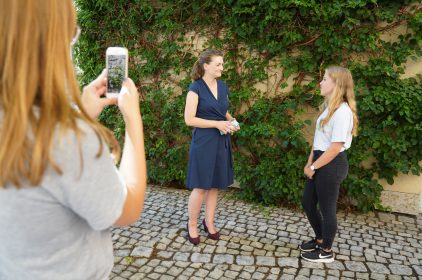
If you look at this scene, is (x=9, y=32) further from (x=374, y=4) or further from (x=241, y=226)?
(x=374, y=4)

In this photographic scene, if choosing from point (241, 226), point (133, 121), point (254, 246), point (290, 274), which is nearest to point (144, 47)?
point (241, 226)

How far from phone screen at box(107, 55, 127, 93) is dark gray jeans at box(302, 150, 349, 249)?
7.40ft

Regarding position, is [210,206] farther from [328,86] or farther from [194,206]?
[328,86]

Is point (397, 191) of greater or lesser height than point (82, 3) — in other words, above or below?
below

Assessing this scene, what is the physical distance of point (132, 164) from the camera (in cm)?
119

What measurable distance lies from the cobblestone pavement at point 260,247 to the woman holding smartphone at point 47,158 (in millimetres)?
2430

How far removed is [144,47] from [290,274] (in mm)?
3890

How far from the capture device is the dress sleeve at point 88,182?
36.3 inches

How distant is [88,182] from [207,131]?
2.86 metres

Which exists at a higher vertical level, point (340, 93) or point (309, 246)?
point (340, 93)

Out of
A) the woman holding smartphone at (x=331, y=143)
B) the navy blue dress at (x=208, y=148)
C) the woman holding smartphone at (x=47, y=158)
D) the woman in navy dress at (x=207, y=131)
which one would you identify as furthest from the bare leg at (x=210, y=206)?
the woman holding smartphone at (x=47, y=158)

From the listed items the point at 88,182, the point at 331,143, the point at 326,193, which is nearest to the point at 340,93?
the point at 331,143

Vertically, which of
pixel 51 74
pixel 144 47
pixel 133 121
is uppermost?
pixel 144 47

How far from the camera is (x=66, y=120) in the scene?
36.6 inches
